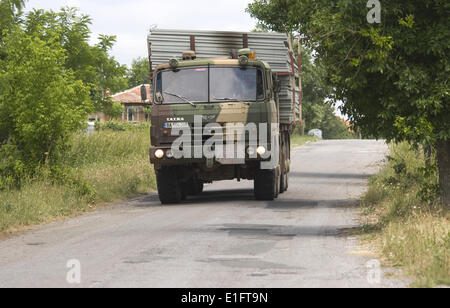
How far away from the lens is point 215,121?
16.4m

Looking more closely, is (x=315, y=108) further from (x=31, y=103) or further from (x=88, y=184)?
(x=31, y=103)

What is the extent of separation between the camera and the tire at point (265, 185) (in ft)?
55.9

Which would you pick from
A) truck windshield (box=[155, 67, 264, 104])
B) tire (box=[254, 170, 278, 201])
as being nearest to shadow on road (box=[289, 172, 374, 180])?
tire (box=[254, 170, 278, 201])

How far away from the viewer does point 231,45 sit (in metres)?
18.3

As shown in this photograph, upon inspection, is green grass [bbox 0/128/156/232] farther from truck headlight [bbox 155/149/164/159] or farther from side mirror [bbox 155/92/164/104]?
side mirror [bbox 155/92/164/104]

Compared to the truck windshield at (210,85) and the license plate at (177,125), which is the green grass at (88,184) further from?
the truck windshield at (210,85)

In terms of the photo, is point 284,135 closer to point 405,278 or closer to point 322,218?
point 322,218

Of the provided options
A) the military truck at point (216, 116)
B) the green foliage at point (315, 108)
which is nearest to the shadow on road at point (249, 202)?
the military truck at point (216, 116)

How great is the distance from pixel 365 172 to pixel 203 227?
1665 cm

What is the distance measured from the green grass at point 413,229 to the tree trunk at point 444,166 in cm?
15

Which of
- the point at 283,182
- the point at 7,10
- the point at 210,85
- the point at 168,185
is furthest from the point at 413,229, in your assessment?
the point at 7,10

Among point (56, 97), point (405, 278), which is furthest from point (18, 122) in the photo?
point (405, 278)

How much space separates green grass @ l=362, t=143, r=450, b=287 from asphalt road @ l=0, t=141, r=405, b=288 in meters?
0.32

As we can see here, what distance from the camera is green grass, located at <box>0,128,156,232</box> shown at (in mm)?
14656
